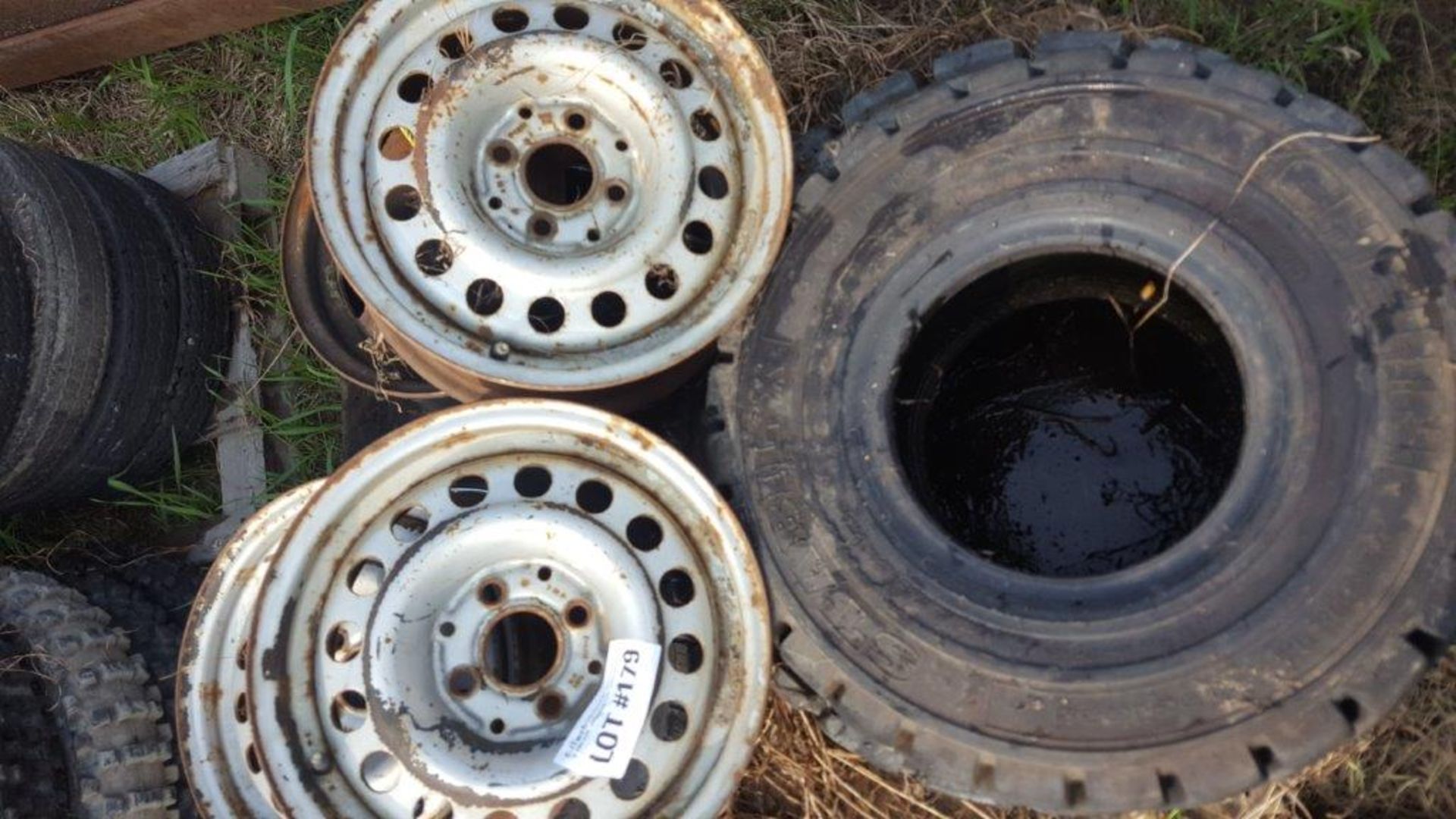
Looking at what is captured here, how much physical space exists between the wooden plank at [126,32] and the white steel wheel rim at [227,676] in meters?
1.37

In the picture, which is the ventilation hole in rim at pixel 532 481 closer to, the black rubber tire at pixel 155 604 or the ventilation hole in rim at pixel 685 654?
the ventilation hole in rim at pixel 685 654

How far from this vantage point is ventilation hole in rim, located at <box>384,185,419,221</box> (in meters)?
2.35

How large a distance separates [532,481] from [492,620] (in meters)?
0.28

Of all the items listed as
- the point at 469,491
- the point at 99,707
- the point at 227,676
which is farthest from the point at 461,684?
the point at 99,707

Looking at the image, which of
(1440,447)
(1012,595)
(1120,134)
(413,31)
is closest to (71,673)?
(413,31)

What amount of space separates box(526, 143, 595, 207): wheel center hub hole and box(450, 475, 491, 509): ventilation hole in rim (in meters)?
0.56

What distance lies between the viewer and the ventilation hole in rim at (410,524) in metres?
2.35

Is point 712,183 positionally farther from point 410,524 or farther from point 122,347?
point 122,347

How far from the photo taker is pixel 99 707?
2537 millimetres

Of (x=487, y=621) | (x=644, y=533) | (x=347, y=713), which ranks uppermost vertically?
(x=644, y=533)

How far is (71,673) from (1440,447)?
2638 millimetres

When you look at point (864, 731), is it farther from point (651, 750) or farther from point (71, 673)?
point (71, 673)

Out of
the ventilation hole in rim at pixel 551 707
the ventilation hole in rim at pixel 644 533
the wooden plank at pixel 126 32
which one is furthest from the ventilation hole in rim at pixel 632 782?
the wooden plank at pixel 126 32

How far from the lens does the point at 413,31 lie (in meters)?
2.37
